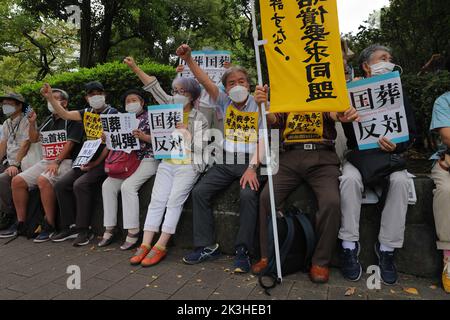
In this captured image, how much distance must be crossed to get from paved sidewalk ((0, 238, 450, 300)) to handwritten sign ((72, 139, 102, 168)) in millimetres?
1177

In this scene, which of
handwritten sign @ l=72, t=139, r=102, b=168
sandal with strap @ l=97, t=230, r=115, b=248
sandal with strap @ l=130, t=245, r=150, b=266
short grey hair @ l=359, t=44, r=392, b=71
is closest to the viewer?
short grey hair @ l=359, t=44, r=392, b=71

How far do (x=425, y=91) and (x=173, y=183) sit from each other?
3.26 metres

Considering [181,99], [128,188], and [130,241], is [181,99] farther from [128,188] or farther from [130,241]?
[130,241]

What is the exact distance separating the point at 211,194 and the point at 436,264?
225 cm

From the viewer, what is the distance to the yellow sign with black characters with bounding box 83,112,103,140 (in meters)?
4.43

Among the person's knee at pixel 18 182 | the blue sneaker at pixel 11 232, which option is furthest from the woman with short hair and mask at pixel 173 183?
the blue sneaker at pixel 11 232

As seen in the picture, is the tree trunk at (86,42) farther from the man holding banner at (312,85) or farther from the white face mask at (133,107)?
the man holding banner at (312,85)

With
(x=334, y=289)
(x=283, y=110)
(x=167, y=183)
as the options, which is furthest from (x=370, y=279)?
(x=167, y=183)

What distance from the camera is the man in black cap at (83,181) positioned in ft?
14.1

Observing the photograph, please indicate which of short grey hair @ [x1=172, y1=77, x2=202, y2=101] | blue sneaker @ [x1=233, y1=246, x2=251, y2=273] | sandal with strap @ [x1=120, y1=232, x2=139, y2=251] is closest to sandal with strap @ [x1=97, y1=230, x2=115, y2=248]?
sandal with strap @ [x1=120, y1=232, x2=139, y2=251]

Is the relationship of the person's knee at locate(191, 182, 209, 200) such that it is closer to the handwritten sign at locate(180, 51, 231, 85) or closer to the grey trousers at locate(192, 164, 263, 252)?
the grey trousers at locate(192, 164, 263, 252)

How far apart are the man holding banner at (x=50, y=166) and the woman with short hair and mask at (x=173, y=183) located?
141cm

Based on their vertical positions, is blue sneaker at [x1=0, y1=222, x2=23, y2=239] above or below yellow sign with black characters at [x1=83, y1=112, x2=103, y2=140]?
below

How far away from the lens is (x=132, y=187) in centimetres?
400
